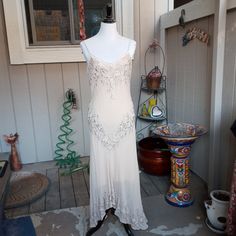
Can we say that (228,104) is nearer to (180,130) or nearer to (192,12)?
(180,130)

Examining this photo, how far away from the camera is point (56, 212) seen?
1.97m

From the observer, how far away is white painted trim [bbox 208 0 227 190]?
5.94ft

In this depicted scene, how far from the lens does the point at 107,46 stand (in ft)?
4.68

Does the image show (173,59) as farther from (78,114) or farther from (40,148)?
(40,148)

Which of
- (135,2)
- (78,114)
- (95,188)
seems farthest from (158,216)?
(135,2)

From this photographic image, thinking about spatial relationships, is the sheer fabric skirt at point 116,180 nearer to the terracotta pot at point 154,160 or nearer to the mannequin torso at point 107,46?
the mannequin torso at point 107,46

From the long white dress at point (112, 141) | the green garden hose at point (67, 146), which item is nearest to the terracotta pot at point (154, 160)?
the green garden hose at point (67, 146)

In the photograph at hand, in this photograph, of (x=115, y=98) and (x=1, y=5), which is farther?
(x=1, y=5)

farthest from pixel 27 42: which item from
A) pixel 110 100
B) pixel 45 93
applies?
pixel 110 100

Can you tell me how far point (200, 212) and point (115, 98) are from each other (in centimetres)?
116

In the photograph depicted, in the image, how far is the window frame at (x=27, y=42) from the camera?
246cm

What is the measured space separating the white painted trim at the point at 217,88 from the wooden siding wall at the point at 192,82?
0.19 m

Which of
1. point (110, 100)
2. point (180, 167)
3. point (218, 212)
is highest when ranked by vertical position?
point (110, 100)

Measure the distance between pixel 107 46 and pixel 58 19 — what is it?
5.04ft
